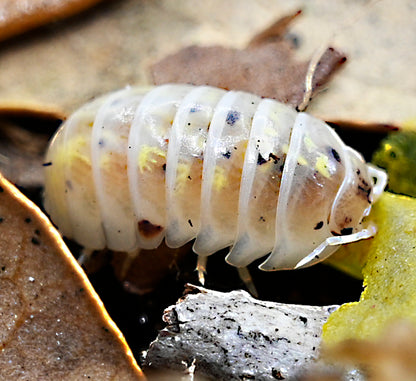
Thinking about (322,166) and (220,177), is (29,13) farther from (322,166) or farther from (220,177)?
(322,166)

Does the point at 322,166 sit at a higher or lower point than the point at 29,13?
lower

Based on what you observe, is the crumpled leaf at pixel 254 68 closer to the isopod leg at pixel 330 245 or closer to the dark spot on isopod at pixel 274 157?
the dark spot on isopod at pixel 274 157

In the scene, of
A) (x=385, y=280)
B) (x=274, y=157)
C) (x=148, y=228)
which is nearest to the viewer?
(x=385, y=280)

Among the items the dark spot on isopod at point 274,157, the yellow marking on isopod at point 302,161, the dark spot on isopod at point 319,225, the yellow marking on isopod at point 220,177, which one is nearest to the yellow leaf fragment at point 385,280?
the dark spot on isopod at point 319,225

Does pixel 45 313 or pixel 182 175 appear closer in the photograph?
pixel 45 313

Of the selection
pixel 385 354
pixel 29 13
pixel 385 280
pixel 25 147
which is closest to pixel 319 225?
pixel 385 280

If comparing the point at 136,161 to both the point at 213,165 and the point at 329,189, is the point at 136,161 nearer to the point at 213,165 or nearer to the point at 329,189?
the point at 213,165
